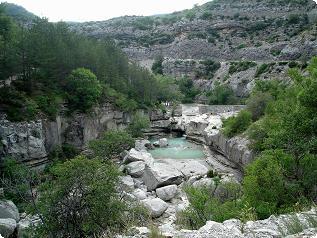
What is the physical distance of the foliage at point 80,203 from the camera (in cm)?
1881

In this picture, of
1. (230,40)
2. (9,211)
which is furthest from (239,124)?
(230,40)

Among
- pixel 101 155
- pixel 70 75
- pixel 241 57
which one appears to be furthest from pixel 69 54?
pixel 241 57

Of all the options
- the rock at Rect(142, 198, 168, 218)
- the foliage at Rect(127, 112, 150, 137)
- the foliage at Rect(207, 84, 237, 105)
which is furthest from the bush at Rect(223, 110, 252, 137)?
the foliage at Rect(207, 84, 237, 105)

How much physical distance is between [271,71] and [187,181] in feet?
193

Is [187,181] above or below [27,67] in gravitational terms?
below

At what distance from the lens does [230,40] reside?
450 ft

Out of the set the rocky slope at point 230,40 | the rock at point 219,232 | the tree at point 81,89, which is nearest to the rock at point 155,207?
the rock at point 219,232

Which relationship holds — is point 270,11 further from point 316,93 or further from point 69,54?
point 316,93

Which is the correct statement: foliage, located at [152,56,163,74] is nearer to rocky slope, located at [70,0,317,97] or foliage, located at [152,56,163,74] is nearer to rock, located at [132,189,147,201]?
rocky slope, located at [70,0,317,97]

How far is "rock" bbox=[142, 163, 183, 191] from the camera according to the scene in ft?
126

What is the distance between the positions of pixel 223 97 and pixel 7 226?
252ft

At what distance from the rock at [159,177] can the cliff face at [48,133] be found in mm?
11776

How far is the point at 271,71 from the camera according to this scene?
297 feet

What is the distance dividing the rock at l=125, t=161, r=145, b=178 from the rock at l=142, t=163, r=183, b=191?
0.83 m
